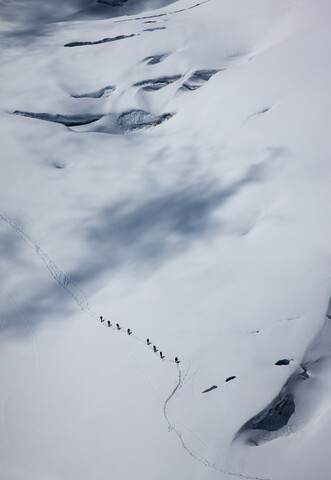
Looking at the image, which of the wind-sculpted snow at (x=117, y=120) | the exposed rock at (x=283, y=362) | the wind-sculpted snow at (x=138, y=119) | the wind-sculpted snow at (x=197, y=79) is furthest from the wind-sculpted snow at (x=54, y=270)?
the wind-sculpted snow at (x=197, y=79)

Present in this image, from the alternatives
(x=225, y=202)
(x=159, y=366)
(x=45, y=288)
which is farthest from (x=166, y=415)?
(x=225, y=202)

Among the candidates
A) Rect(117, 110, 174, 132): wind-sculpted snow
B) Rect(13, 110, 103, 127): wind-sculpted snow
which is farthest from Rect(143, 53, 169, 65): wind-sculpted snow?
Rect(13, 110, 103, 127): wind-sculpted snow

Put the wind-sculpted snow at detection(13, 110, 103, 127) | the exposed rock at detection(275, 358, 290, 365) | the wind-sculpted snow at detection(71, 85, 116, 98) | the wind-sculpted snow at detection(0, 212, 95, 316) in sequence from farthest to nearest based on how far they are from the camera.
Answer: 1. the wind-sculpted snow at detection(71, 85, 116, 98)
2. the wind-sculpted snow at detection(13, 110, 103, 127)
3. the wind-sculpted snow at detection(0, 212, 95, 316)
4. the exposed rock at detection(275, 358, 290, 365)

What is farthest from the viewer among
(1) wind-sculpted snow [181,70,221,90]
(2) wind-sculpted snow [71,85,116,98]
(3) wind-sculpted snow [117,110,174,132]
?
(2) wind-sculpted snow [71,85,116,98]

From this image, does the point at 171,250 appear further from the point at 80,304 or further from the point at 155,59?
the point at 155,59

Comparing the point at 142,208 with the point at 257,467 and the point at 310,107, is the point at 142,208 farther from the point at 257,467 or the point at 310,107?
the point at 257,467

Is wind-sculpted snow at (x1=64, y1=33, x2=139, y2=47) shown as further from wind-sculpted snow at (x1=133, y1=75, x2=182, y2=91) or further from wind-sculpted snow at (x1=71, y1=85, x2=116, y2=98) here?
wind-sculpted snow at (x1=133, y1=75, x2=182, y2=91)

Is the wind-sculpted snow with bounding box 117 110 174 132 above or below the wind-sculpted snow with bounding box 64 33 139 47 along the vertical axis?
below

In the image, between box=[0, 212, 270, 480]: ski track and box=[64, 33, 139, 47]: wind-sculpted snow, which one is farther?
box=[64, 33, 139, 47]: wind-sculpted snow

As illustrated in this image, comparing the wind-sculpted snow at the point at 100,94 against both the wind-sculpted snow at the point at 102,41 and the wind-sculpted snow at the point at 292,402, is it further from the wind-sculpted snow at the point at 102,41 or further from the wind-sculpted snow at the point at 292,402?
the wind-sculpted snow at the point at 292,402
